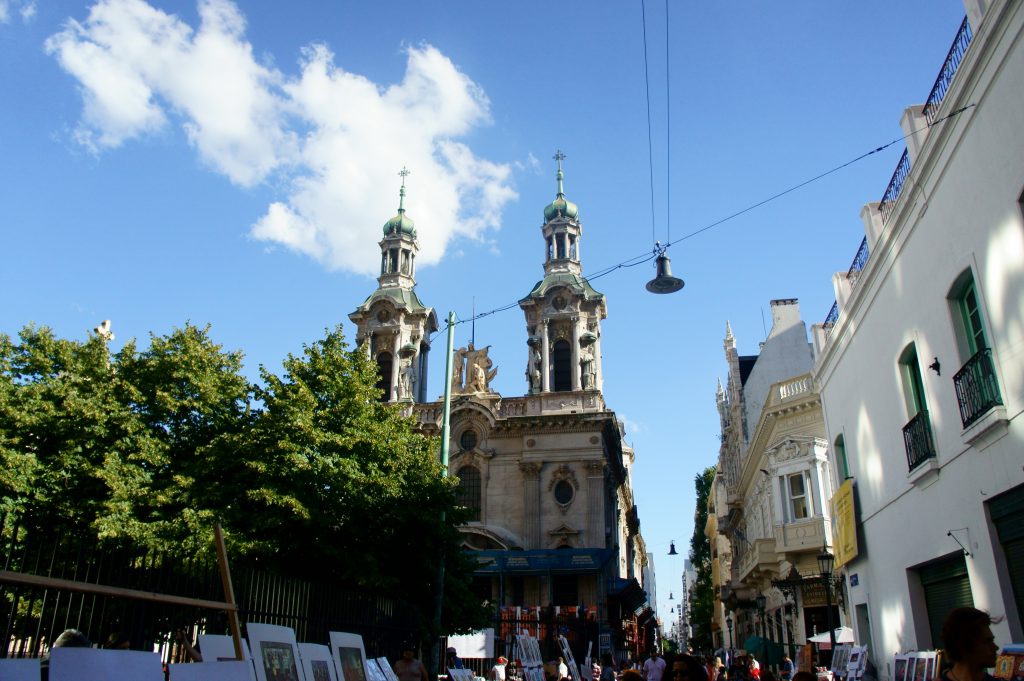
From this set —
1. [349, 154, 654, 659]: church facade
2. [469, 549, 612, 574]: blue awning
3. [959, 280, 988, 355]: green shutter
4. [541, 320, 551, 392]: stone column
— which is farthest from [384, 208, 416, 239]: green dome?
[959, 280, 988, 355]: green shutter

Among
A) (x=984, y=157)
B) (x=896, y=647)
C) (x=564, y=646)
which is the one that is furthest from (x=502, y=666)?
(x=984, y=157)

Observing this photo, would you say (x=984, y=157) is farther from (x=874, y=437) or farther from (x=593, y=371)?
(x=593, y=371)

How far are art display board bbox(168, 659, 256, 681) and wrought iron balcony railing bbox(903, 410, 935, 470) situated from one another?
32.0 feet

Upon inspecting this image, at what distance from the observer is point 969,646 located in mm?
4359

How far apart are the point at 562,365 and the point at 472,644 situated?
24403mm

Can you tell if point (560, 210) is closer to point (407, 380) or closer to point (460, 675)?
point (407, 380)

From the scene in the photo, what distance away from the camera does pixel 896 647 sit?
13250 millimetres

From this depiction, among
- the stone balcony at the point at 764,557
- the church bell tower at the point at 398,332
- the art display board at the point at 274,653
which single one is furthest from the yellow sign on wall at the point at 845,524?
the church bell tower at the point at 398,332

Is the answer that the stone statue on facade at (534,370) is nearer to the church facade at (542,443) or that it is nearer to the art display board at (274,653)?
the church facade at (542,443)

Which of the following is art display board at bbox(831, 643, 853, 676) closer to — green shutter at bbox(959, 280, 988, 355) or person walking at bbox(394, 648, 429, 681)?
green shutter at bbox(959, 280, 988, 355)

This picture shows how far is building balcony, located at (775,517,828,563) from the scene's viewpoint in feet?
78.1

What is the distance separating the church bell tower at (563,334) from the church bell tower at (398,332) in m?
7.05

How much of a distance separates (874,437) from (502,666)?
Answer: 1100 centimetres

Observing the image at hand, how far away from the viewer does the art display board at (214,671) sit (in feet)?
15.3
